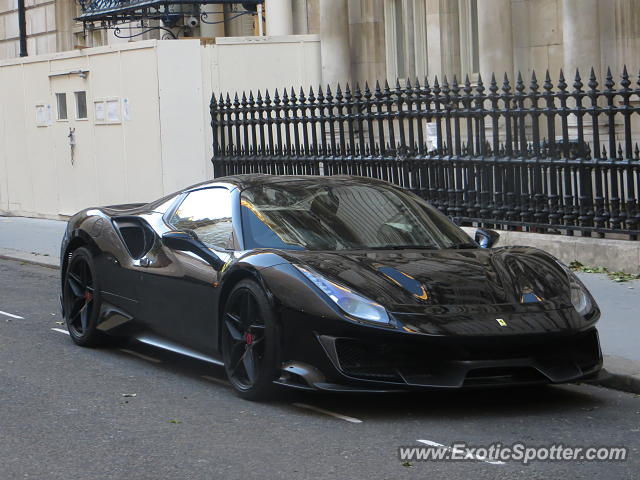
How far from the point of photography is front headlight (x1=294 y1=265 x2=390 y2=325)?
692cm

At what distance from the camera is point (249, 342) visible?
24.6 ft

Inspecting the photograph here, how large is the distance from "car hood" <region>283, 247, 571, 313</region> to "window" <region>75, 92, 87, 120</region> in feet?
45.0

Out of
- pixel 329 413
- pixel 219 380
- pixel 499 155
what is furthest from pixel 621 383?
pixel 499 155

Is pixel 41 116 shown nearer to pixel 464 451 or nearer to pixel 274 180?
pixel 274 180

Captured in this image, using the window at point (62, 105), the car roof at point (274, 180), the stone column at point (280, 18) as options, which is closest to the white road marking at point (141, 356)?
the car roof at point (274, 180)

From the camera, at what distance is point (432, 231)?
8.37 metres

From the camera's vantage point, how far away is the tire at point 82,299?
31.2 ft

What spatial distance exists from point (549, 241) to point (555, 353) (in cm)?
599

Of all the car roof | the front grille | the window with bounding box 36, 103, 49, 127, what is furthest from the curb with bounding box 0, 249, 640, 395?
the window with bounding box 36, 103, 49, 127

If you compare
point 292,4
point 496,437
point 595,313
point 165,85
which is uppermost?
point 292,4

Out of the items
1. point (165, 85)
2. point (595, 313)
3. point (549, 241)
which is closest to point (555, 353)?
point (595, 313)

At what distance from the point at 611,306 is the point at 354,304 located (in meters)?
4.25

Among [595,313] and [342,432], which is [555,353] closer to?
[595,313]

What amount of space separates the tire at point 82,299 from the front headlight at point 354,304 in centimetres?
289
